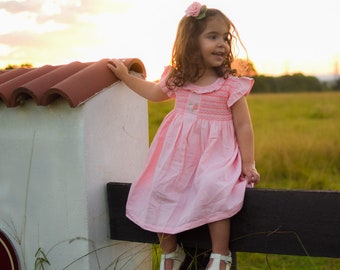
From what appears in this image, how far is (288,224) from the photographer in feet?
7.42

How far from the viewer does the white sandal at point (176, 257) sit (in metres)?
2.49

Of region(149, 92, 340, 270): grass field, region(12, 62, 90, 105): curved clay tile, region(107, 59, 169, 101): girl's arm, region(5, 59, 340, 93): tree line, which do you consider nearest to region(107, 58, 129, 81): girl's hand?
region(107, 59, 169, 101): girl's arm

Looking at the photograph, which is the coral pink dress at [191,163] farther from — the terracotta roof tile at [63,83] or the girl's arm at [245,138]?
the terracotta roof tile at [63,83]

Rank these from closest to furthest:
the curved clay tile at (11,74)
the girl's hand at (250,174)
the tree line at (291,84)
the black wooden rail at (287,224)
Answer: the black wooden rail at (287,224) → the girl's hand at (250,174) → the curved clay tile at (11,74) → the tree line at (291,84)

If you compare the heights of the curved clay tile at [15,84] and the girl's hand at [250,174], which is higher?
the curved clay tile at [15,84]

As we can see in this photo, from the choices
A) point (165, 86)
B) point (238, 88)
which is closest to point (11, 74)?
point (165, 86)

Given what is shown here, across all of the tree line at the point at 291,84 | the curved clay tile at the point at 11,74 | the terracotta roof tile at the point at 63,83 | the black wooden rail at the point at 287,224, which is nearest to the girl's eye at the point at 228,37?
the terracotta roof tile at the point at 63,83

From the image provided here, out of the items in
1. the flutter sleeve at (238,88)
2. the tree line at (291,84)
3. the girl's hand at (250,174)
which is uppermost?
the flutter sleeve at (238,88)

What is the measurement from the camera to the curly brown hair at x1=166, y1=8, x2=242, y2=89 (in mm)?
2549

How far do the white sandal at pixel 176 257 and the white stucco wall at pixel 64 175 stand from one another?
0.86 ft

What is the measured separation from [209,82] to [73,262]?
1.10 m

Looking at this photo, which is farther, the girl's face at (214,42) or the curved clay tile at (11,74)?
the curved clay tile at (11,74)

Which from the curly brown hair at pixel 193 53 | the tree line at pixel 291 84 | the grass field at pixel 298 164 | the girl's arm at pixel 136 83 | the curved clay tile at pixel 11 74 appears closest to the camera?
the curly brown hair at pixel 193 53

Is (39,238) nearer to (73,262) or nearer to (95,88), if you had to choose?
(73,262)
